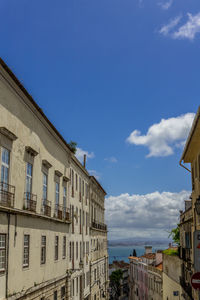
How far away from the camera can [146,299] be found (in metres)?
66.9

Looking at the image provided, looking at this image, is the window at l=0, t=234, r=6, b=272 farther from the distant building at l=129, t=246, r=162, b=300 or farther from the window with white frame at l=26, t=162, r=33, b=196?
the distant building at l=129, t=246, r=162, b=300

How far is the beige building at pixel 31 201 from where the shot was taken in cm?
1570

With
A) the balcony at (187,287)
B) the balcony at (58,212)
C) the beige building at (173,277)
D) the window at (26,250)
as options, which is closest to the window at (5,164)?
the window at (26,250)

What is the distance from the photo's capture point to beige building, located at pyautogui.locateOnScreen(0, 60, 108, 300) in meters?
15.7

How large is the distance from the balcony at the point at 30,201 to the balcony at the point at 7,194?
1.87 metres

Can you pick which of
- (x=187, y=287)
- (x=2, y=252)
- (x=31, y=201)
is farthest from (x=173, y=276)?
(x=2, y=252)

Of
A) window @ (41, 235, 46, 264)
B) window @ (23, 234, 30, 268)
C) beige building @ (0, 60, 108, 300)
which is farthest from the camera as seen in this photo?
window @ (41, 235, 46, 264)

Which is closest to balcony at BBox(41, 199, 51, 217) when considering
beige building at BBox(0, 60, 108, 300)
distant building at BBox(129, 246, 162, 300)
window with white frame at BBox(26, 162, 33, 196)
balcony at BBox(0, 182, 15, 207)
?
beige building at BBox(0, 60, 108, 300)

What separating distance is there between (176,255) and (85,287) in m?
9.70

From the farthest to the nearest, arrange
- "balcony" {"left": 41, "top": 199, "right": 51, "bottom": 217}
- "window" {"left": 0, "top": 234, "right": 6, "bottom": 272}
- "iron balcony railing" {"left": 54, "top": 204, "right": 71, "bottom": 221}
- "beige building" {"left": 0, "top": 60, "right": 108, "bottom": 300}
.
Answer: "iron balcony railing" {"left": 54, "top": 204, "right": 71, "bottom": 221} < "balcony" {"left": 41, "top": 199, "right": 51, "bottom": 217} < "beige building" {"left": 0, "top": 60, "right": 108, "bottom": 300} < "window" {"left": 0, "top": 234, "right": 6, "bottom": 272}

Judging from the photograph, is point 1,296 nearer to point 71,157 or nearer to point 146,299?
point 71,157

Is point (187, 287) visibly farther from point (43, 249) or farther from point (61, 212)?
point (43, 249)

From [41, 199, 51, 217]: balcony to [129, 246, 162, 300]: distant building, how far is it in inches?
1382

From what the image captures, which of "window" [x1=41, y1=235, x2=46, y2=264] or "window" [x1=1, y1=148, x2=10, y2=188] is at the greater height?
"window" [x1=1, y1=148, x2=10, y2=188]
